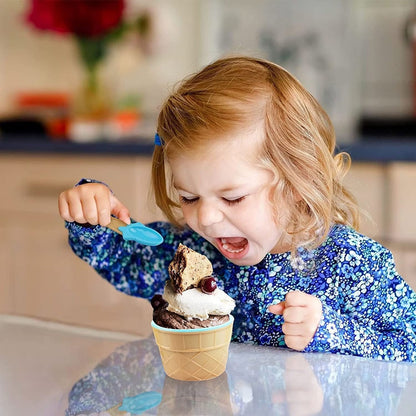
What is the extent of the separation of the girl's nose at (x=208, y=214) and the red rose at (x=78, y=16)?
204 cm

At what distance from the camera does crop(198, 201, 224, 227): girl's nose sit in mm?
1011

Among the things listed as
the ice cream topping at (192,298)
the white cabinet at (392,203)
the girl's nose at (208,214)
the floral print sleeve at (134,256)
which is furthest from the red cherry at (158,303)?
the white cabinet at (392,203)

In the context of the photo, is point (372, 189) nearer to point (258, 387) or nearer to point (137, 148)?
point (137, 148)

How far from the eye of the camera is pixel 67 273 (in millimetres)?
2664

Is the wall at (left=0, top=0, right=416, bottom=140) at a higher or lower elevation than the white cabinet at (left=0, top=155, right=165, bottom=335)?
higher

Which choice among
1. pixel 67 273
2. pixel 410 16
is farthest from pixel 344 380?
pixel 410 16

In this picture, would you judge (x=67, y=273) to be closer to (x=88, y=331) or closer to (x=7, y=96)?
(x=7, y=96)

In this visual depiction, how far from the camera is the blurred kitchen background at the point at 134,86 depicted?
2637 mm

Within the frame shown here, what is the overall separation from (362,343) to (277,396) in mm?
341

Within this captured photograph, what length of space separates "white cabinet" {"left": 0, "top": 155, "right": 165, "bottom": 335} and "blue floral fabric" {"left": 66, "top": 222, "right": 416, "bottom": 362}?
1236 millimetres

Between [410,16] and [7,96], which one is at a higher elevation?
[410,16]

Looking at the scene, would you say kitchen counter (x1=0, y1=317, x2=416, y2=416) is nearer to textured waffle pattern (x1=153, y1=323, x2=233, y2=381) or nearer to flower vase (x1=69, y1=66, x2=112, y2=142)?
textured waffle pattern (x1=153, y1=323, x2=233, y2=381)

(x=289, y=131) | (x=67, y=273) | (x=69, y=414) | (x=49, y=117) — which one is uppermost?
(x=289, y=131)

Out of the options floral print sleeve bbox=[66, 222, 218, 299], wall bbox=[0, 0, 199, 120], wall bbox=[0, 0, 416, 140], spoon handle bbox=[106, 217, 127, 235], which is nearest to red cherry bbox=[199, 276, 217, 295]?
spoon handle bbox=[106, 217, 127, 235]
